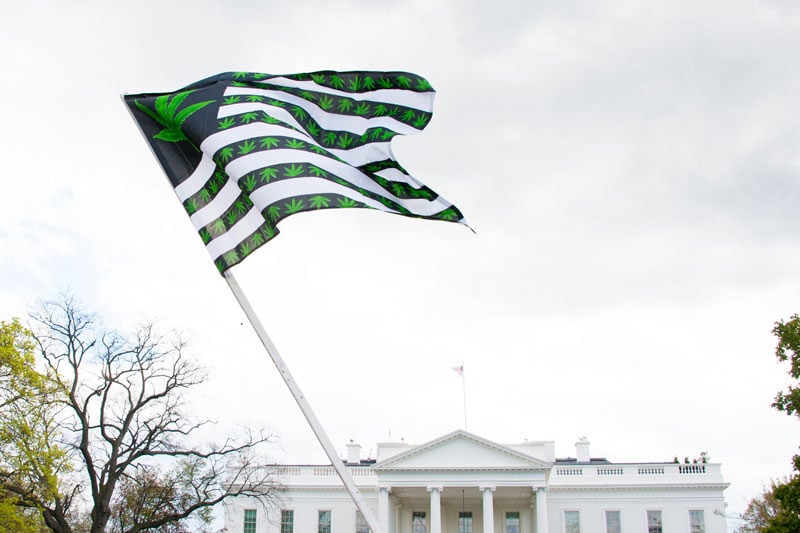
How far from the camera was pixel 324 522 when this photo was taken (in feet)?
148

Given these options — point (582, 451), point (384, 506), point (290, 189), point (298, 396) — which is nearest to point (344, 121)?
point (290, 189)

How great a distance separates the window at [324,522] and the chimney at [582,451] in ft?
51.6

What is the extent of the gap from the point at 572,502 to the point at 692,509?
20.4 feet

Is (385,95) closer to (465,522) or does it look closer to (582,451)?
(465,522)

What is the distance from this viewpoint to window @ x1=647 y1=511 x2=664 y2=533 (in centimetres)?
4384

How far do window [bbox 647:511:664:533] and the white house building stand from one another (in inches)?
2.1

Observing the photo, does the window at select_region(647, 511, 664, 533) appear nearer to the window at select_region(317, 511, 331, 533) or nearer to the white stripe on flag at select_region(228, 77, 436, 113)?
the window at select_region(317, 511, 331, 533)

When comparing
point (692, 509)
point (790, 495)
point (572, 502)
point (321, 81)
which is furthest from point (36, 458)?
point (692, 509)

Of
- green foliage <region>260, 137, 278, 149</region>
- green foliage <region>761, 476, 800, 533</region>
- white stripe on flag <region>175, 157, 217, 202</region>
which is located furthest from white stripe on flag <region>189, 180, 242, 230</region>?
green foliage <region>761, 476, 800, 533</region>

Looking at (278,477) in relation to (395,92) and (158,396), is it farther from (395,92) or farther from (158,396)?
(395,92)

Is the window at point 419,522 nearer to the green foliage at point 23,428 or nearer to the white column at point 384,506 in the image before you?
the white column at point 384,506

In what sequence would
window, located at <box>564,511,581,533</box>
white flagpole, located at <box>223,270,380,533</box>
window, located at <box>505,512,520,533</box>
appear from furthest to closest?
window, located at <box>505,512,520,533</box> → window, located at <box>564,511,581,533</box> → white flagpole, located at <box>223,270,380,533</box>

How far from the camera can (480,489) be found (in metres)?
41.3

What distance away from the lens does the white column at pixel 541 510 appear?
40625 mm
